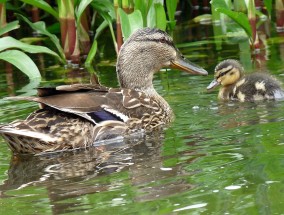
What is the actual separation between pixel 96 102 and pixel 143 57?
98cm

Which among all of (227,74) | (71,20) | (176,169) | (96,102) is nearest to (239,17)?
(227,74)

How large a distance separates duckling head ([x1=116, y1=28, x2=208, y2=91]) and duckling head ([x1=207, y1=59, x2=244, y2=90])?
328 millimetres

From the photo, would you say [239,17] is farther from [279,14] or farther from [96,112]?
[96,112]

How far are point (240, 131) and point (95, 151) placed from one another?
974 millimetres

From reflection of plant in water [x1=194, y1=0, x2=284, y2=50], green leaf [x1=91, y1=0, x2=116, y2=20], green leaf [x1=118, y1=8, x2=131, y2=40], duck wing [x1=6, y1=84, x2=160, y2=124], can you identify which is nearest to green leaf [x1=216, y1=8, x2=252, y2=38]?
reflection of plant in water [x1=194, y1=0, x2=284, y2=50]

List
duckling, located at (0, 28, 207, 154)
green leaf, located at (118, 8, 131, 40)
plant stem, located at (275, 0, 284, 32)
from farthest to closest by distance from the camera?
plant stem, located at (275, 0, 284, 32) → green leaf, located at (118, 8, 131, 40) → duckling, located at (0, 28, 207, 154)

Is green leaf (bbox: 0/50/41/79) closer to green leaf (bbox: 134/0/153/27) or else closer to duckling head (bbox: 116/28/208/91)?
green leaf (bbox: 134/0/153/27)

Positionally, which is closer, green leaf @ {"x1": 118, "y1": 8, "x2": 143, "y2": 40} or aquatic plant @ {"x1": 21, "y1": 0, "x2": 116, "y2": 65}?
green leaf @ {"x1": 118, "y1": 8, "x2": 143, "y2": 40}

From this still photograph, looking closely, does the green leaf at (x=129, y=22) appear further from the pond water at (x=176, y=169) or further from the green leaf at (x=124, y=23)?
the pond water at (x=176, y=169)

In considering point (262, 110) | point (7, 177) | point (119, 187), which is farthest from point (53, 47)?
point (119, 187)

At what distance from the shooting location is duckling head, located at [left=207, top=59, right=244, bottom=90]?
7512 mm

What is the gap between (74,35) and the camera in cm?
857

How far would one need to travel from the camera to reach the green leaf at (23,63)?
7.93m

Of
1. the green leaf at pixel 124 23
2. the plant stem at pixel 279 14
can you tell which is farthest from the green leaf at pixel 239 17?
the plant stem at pixel 279 14
